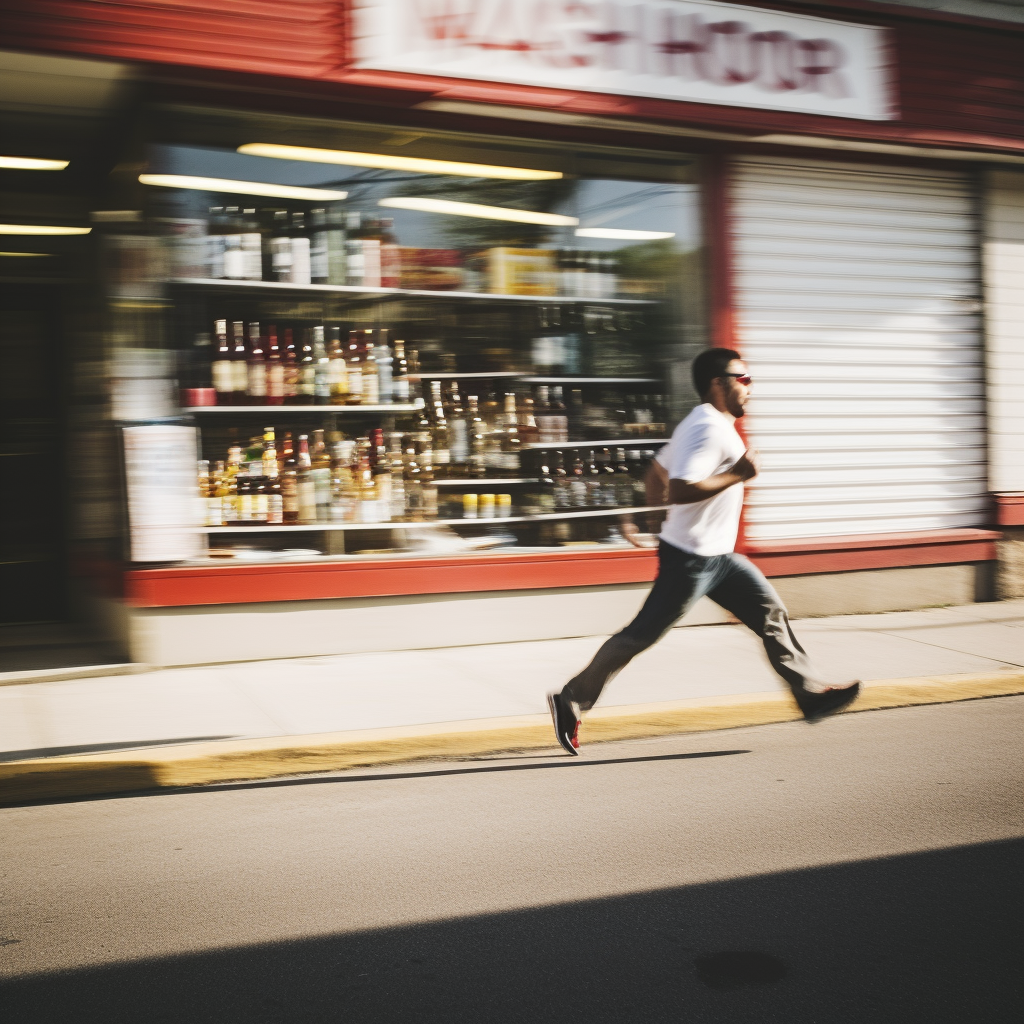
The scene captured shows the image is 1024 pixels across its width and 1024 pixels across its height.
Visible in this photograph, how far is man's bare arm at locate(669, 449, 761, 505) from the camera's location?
17.4 ft

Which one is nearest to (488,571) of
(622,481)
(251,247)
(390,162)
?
(622,481)

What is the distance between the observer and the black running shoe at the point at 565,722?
5730mm

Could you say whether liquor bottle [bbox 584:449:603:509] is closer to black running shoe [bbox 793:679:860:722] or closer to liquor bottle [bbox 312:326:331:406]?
liquor bottle [bbox 312:326:331:406]

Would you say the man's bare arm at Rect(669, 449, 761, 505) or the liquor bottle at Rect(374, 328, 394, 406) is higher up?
the liquor bottle at Rect(374, 328, 394, 406)

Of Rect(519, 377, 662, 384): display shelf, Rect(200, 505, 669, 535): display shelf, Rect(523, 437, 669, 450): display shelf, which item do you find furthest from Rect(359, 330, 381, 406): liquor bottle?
Rect(523, 437, 669, 450): display shelf

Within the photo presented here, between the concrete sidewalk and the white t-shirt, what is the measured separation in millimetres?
1325

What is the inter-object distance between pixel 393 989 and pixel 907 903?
1.75 m

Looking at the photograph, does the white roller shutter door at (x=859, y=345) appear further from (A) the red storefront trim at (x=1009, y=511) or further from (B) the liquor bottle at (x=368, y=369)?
(B) the liquor bottle at (x=368, y=369)

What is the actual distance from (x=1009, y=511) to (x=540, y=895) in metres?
7.71

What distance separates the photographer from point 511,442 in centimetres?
913

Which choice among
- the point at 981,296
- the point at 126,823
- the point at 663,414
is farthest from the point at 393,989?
the point at 981,296

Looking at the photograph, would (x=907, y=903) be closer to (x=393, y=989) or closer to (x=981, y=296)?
(x=393, y=989)

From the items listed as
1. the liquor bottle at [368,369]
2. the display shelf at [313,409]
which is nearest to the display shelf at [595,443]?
the display shelf at [313,409]

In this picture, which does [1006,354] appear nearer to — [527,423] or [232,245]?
[527,423]
